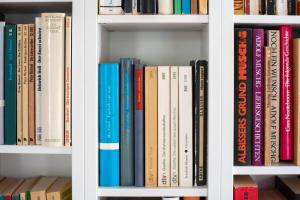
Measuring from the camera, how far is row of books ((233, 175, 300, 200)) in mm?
1012

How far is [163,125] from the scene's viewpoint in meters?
1.03

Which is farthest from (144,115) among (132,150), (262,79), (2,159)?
(2,159)

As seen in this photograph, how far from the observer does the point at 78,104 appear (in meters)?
1.01

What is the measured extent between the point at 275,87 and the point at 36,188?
714mm

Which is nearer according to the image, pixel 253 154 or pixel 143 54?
pixel 253 154

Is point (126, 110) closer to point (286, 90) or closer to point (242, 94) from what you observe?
point (242, 94)

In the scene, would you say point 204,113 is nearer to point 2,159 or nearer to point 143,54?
point 143,54

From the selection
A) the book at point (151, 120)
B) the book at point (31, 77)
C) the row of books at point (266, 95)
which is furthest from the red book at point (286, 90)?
the book at point (31, 77)

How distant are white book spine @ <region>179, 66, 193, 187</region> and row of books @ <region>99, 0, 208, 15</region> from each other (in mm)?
149

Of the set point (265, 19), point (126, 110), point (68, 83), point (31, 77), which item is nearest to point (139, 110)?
point (126, 110)

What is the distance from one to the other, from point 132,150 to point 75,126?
163mm

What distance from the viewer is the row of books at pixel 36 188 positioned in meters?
1.06

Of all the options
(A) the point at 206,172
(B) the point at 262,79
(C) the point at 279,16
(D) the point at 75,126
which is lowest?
(A) the point at 206,172

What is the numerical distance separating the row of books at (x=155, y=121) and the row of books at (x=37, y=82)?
0.10 m
